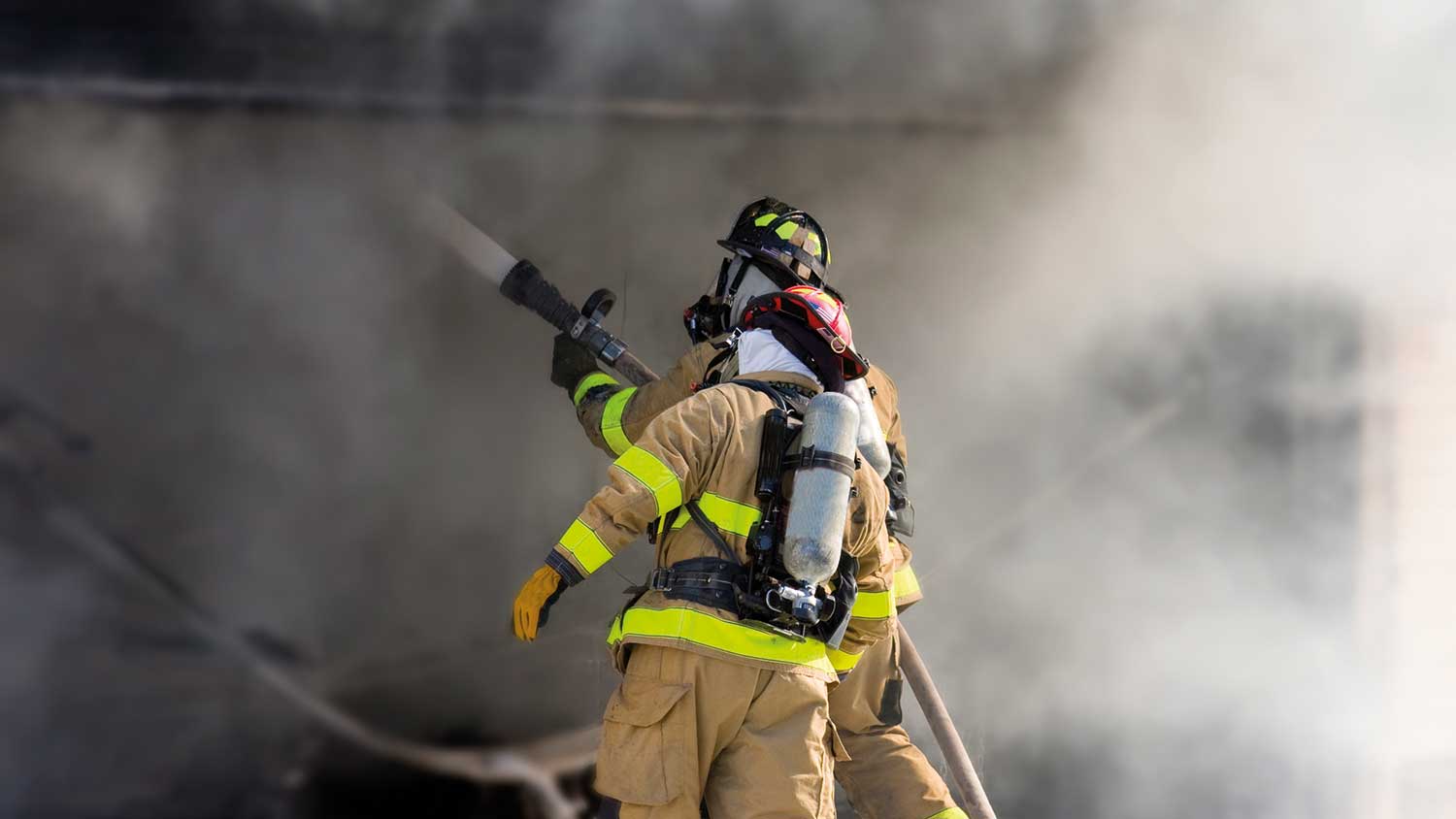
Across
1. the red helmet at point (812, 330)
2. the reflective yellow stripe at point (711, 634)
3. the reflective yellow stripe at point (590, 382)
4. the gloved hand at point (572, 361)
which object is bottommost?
the reflective yellow stripe at point (711, 634)

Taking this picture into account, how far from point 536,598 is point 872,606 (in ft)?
3.17

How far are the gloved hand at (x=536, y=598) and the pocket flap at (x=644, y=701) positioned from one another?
0.27 metres

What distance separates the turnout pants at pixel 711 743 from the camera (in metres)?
2.98

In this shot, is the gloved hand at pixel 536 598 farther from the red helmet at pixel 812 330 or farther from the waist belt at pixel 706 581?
the red helmet at pixel 812 330

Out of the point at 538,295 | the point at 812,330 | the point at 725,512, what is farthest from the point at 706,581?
the point at 538,295

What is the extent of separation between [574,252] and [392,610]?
4.94ft

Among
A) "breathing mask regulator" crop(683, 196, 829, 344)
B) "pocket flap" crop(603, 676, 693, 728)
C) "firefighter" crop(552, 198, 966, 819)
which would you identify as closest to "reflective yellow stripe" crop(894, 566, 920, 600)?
"firefighter" crop(552, 198, 966, 819)

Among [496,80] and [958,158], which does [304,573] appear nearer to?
[496,80]

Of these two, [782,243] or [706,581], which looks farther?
[782,243]

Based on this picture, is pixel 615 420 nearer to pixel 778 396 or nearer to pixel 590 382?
pixel 590 382

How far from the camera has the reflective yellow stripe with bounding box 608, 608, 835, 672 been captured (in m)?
3.02

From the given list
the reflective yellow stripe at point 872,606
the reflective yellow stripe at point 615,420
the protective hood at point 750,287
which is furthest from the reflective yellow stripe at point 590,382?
the reflective yellow stripe at point 872,606

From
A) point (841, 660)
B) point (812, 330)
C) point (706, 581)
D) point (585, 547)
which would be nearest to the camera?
point (585, 547)

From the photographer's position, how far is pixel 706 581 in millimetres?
3080
